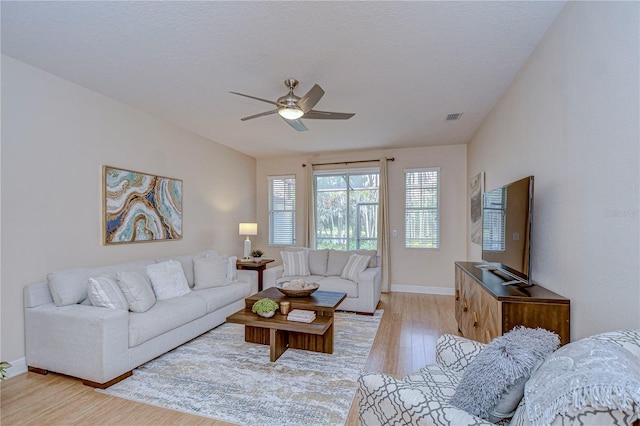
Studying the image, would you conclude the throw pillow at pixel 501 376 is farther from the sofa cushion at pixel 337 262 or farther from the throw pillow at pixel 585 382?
the sofa cushion at pixel 337 262

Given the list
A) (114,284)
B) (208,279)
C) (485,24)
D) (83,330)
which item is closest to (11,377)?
(83,330)

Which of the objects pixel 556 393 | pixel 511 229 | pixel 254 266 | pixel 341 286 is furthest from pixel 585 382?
pixel 254 266

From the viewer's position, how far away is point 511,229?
96.8 inches

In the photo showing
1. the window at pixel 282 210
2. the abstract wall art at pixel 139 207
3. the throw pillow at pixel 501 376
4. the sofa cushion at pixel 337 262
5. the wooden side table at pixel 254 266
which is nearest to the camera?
the throw pillow at pixel 501 376

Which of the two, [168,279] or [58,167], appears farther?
[168,279]

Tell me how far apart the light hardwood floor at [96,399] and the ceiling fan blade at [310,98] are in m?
2.49

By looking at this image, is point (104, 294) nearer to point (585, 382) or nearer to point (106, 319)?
point (106, 319)

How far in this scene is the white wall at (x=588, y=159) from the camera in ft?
4.58

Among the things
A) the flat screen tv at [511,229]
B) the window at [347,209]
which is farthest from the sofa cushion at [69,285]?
the window at [347,209]

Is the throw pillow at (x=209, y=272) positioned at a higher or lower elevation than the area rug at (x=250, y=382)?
higher

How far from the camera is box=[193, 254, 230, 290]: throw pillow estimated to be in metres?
3.87

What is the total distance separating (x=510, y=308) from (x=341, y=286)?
8.38 ft

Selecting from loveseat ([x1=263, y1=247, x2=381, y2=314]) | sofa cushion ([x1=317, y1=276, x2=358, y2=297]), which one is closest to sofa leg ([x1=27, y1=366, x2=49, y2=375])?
loveseat ([x1=263, y1=247, x2=381, y2=314])

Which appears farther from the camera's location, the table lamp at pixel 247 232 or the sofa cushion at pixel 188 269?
the table lamp at pixel 247 232
